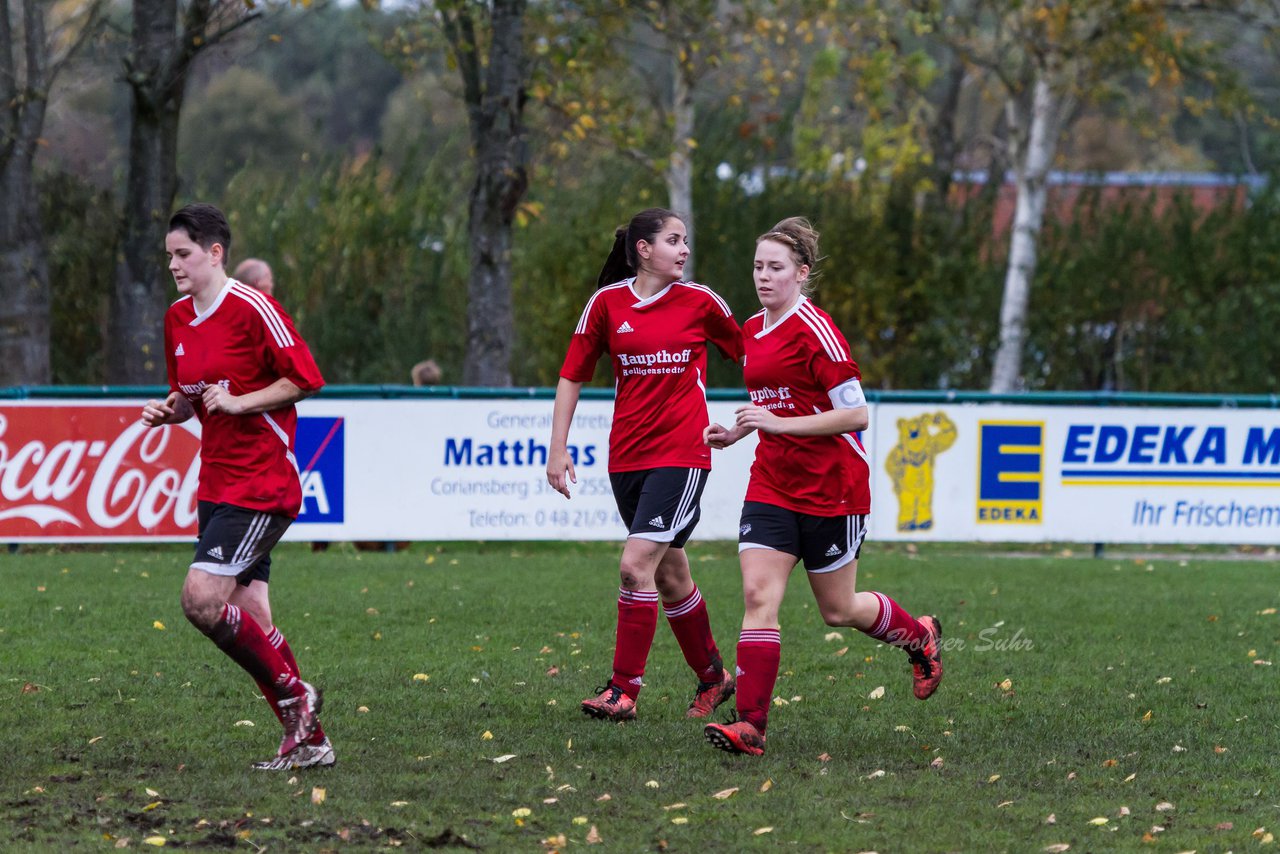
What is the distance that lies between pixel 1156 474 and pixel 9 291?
10981mm

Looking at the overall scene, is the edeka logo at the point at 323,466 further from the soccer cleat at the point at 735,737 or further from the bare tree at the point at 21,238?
the soccer cleat at the point at 735,737

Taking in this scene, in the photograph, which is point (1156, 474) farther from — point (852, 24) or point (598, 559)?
point (852, 24)

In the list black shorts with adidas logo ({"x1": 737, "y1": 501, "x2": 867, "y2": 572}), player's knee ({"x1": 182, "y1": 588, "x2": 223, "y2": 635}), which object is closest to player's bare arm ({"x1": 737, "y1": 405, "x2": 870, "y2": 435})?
black shorts with adidas logo ({"x1": 737, "y1": 501, "x2": 867, "y2": 572})

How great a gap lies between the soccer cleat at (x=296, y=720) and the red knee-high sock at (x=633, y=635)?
1.54 m

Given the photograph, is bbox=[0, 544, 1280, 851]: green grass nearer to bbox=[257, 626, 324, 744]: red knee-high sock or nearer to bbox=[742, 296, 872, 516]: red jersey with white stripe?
bbox=[257, 626, 324, 744]: red knee-high sock

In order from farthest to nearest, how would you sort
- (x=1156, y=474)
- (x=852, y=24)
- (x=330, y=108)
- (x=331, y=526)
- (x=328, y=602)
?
(x=330, y=108) < (x=852, y=24) < (x=1156, y=474) < (x=331, y=526) < (x=328, y=602)

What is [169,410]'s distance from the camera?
19.1 feet

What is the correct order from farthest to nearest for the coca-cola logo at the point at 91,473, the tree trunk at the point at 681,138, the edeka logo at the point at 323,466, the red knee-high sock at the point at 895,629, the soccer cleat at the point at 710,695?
the tree trunk at the point at 681,138 → the edeka logo at the point at 323,466 → the coca-cola logo at the point at 91,473 → the soccer cleat at the point at 710,695 → the red knee-high sock at the point at 895,629

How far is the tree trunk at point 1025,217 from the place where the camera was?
20734mm

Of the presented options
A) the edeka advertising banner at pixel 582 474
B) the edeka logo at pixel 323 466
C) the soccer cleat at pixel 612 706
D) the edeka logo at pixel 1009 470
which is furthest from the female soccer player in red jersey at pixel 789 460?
the edeka logo at pixel 1009 470

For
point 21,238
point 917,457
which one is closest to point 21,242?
point 21,238

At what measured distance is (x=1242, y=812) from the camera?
17.4 feet

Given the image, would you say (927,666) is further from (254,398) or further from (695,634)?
(254,398)

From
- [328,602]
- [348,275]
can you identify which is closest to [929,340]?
[348,275]
